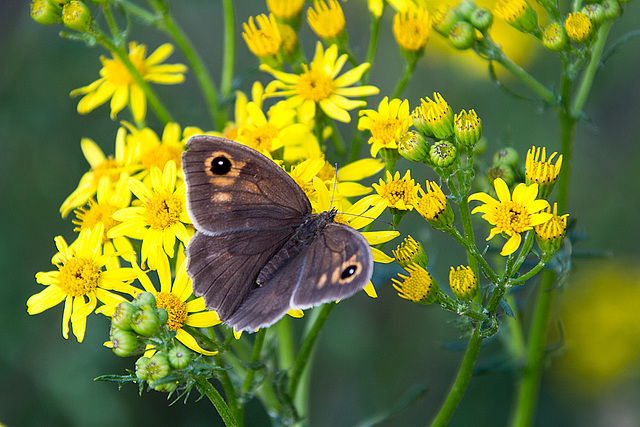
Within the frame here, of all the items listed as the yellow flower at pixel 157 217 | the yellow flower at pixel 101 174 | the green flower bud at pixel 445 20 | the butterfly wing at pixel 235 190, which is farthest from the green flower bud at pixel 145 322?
the green flower bud at pixel 445 20

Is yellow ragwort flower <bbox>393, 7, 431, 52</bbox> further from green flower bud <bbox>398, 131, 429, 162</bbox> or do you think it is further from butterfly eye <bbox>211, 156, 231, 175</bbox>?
butterfly eye <bbox>211, 156, 231, 175</bbox>

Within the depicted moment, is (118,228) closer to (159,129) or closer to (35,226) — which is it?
(35,226)

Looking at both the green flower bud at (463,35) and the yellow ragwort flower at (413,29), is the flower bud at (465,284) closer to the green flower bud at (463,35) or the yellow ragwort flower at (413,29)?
the green flower bud at (463,35)

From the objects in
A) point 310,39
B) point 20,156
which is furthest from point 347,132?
point 20,156

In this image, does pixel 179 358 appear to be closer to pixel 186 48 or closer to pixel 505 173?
pixel 505 173

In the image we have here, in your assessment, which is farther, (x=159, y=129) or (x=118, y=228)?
(x=159, y=129)

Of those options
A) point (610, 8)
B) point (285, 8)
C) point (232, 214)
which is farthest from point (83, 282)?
point (610, 8)
